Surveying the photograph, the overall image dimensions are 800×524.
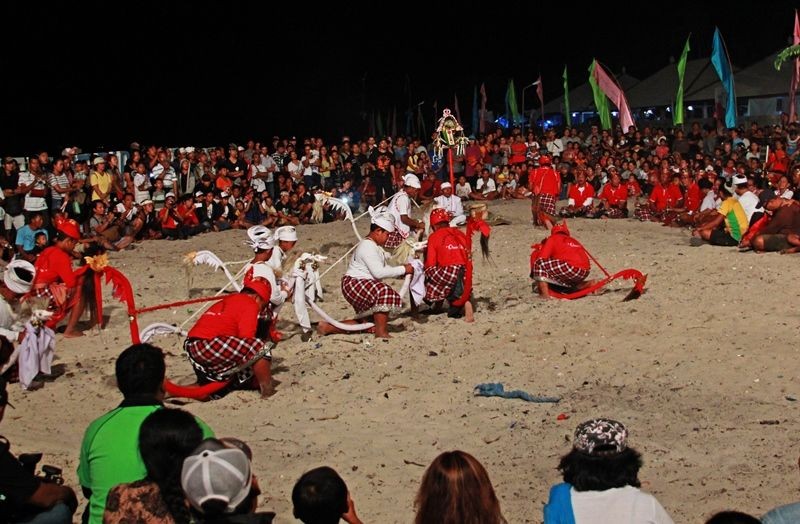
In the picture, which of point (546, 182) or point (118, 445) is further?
point (546, 182)

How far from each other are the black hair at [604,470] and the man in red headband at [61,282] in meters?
8.09

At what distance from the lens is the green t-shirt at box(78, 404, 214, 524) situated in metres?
4.19

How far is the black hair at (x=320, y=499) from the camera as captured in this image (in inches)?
146

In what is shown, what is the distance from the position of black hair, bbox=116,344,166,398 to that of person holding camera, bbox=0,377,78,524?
1.72ft

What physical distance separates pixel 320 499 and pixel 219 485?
459mm

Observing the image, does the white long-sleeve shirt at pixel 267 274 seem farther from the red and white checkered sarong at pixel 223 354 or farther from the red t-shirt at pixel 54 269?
the red t-shirt at pixel 54 269

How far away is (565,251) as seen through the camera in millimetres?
11203

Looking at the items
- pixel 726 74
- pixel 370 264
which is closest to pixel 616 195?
pixel 726 74

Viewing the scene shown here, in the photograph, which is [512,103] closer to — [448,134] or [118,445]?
[448,134]

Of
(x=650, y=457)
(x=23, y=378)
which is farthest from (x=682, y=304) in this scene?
(x=23, y=378)

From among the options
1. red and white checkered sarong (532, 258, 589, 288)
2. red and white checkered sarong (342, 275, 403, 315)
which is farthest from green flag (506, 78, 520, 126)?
red and white checkered sarong (342, 275, 403, 315)

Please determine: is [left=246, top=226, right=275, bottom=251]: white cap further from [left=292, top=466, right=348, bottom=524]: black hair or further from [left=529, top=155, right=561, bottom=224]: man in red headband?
[left=529, top=155, right=561, bottom=224]: man in red headband

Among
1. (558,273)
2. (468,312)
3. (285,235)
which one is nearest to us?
(285,235)

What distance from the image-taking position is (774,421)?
6879 mm
